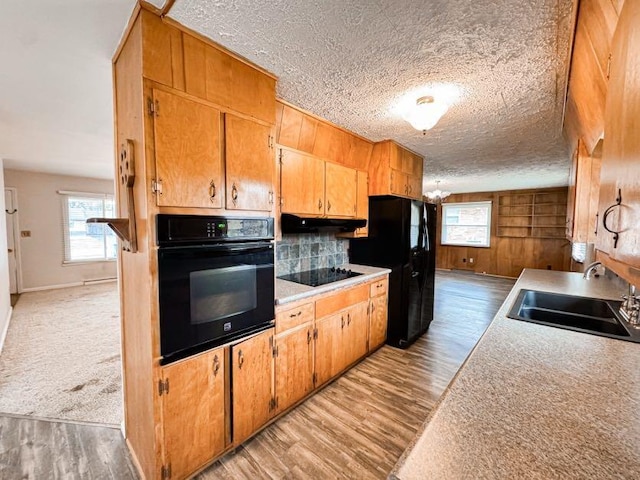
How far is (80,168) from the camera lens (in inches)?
197

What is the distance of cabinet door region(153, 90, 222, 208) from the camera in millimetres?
1321

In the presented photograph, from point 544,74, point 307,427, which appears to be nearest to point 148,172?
point 307,427

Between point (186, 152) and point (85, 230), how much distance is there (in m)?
6.58

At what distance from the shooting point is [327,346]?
240cm

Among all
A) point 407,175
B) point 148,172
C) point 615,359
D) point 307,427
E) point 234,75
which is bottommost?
point 307,427

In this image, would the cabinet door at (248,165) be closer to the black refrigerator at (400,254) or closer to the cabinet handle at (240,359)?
the cabinet handle at (240,359)

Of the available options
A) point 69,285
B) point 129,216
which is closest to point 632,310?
point 129,216

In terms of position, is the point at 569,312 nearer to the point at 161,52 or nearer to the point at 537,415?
the point at 537,415

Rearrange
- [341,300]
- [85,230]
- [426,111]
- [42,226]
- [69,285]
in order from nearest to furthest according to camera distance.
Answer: [426,111] < [341,300] < [42,226] < [69,285] < [85,230]

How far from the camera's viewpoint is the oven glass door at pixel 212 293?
1372 millimetres

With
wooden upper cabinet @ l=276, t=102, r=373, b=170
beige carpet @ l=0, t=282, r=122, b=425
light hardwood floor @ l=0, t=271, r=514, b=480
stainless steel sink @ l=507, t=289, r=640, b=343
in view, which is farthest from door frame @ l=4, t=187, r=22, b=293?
stainless steel sink @ l=507, t=289, r=640, b=343

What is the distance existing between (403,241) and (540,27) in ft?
6.84

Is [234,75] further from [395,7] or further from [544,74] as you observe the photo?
[544,74]

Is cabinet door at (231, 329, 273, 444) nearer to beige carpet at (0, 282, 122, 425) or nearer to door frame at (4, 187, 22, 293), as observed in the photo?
beige carpet at (0, 282, 122, 425)
